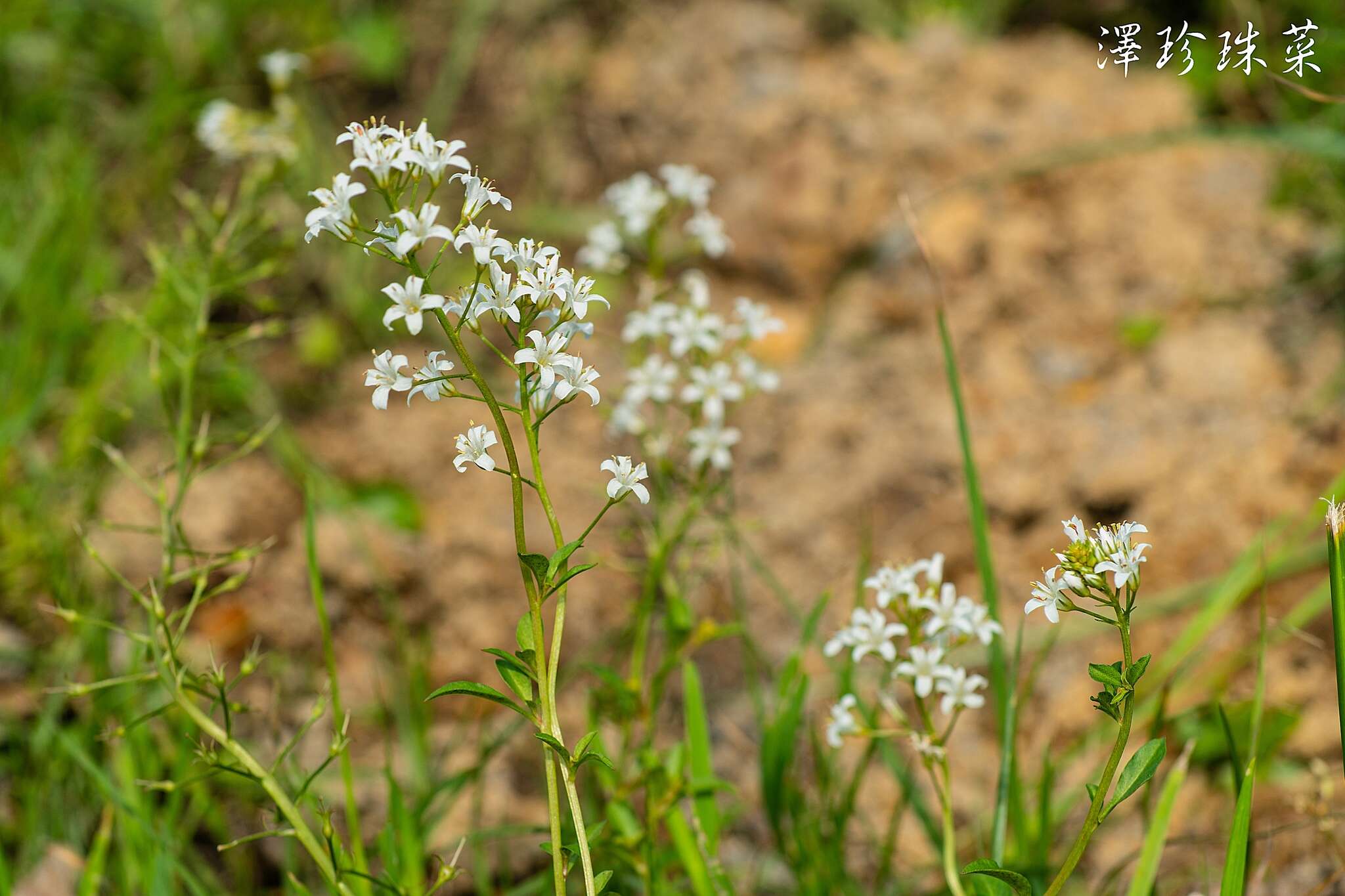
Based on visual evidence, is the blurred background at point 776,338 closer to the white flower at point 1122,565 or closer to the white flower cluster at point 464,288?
the white flower at point 1122,565

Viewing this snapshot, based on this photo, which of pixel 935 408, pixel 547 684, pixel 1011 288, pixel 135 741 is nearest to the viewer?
pixel 547 684

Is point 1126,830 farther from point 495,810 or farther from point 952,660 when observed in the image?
point 495,810

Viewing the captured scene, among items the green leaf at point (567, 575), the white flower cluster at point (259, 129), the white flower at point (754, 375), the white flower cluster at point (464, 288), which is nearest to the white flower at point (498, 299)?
the white flower cluster at point (464, 288)

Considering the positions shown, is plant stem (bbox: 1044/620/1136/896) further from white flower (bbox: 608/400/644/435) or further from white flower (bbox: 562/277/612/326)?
white flower (bbox: 608/400/644/435)

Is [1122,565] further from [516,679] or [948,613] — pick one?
[516,679]

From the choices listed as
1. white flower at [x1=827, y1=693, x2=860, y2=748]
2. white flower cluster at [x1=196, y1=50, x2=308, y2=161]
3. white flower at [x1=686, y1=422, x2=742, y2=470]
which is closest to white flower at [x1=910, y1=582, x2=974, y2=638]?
white flower at [x1=827, y1=693, x2=860, y2=748]

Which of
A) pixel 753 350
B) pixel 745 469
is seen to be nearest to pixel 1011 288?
pixel 753 350
